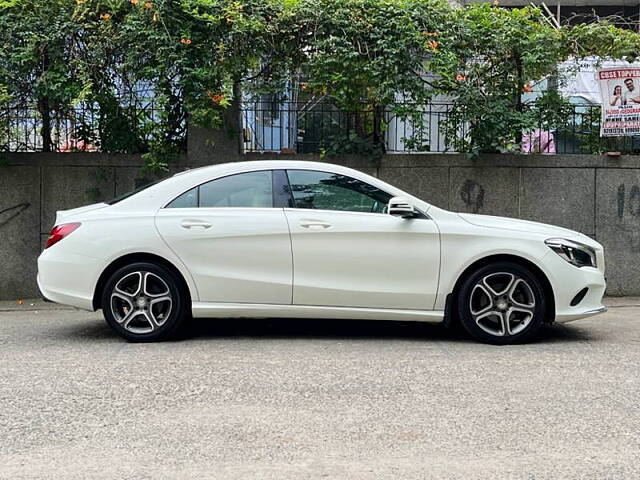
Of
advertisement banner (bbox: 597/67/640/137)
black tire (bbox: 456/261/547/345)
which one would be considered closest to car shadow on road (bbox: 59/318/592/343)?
black tire (bbox: 456/261/547/345)

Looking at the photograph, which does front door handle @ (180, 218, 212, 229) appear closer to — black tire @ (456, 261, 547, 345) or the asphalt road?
the asphalt road

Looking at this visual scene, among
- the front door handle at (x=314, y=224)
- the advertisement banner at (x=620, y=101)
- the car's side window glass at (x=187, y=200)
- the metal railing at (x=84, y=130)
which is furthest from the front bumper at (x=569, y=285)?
the metal railing at (x=84, y=130)

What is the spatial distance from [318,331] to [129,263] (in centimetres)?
193

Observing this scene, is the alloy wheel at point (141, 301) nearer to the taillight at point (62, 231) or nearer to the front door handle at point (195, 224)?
the front door handle at point (195, 224)

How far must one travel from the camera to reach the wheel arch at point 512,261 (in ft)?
20.9

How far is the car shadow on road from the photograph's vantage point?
6.84m

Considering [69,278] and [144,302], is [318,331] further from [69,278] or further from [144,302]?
[69,278]

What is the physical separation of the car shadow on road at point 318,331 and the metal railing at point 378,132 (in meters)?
2.89

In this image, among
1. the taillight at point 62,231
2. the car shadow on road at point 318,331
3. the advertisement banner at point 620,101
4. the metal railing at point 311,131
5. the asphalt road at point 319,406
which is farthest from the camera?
the metal railing at point 311,131

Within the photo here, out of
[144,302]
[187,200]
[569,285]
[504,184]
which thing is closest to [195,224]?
[187,200]

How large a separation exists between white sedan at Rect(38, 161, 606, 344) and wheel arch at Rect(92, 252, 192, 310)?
1 cm

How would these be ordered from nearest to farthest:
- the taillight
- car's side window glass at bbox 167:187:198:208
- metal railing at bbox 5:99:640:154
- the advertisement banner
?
the taillight
car's side window glass at bbox 167:187:198:208
the advertisement banner
metal railing at bbox 5:99:640:154

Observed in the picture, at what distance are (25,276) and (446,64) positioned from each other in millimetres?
5870

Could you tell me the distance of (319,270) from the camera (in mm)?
6371
